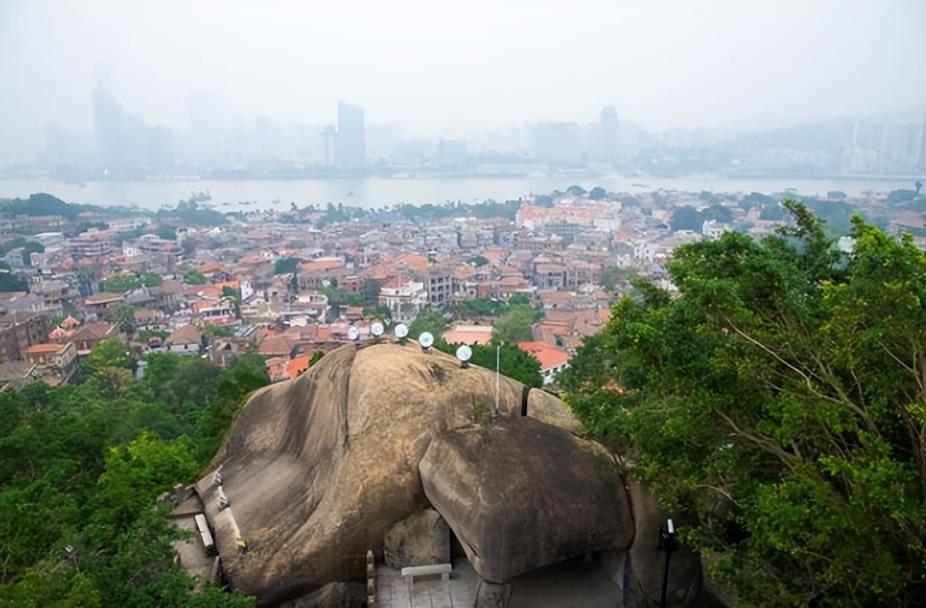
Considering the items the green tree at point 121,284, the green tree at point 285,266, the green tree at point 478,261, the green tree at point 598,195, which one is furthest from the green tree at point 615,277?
the green tree at point 598,195

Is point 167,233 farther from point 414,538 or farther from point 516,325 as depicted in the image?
point 414,538

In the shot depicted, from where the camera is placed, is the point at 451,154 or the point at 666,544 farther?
the point at 451,154

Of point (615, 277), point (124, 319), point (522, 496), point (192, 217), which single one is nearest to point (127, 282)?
point (124, 319)

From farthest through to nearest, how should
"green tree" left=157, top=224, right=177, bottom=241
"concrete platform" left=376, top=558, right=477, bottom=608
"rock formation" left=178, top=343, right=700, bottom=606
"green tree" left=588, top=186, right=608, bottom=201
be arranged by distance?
"green tree" left=588, top=186, right=608, bottom=201, "green tree" left=157, top=224, right=177, bottom=241, "concrete platform" left=376, top=558, right=477, bottom=608, "rock formation" left=178, top=343, right=700, bottom=606

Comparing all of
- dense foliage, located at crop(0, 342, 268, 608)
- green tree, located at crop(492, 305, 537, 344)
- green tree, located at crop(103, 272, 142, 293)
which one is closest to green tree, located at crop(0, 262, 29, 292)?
green tree, located at crop(103, 272, 142, 293)

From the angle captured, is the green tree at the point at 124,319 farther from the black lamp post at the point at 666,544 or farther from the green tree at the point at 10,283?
the black lamp post at the point at 666,544

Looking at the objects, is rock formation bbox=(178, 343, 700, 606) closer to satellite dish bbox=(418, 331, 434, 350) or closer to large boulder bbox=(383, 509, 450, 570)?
large boulder bbox=(383, 509, 450, 570)
